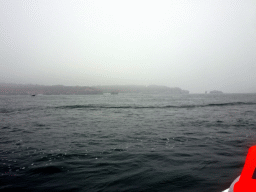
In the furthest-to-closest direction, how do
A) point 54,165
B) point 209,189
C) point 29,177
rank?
point 54,165, point 29,177, point 209,189

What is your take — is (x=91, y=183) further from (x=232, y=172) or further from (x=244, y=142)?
(x=244, y=142)

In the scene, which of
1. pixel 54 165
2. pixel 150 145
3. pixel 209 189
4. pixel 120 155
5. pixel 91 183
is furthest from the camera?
pixel 150 145

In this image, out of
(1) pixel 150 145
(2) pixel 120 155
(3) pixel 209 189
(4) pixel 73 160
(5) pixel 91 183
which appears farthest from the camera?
(1) pixel 150 145

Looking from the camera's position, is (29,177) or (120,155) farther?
(120,155)

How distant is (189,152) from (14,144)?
11.7 metres

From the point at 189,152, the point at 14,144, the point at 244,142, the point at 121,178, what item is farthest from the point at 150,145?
the point at 14,144

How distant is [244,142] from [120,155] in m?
9.23

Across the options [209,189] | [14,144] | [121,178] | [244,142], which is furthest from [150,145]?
[14,144]

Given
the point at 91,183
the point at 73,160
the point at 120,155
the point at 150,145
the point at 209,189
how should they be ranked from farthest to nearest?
the point at 150,145, the point at 120,155, the point at 73,160, the point at 91,183, the point at 209,189

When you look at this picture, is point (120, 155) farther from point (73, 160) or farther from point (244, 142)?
point (244, 142)

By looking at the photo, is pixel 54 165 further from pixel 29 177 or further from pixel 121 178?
pixel 121 178

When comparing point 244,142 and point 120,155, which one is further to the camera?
Result: point 244,142

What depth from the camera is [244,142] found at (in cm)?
1174

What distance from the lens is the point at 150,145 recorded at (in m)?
11.1
